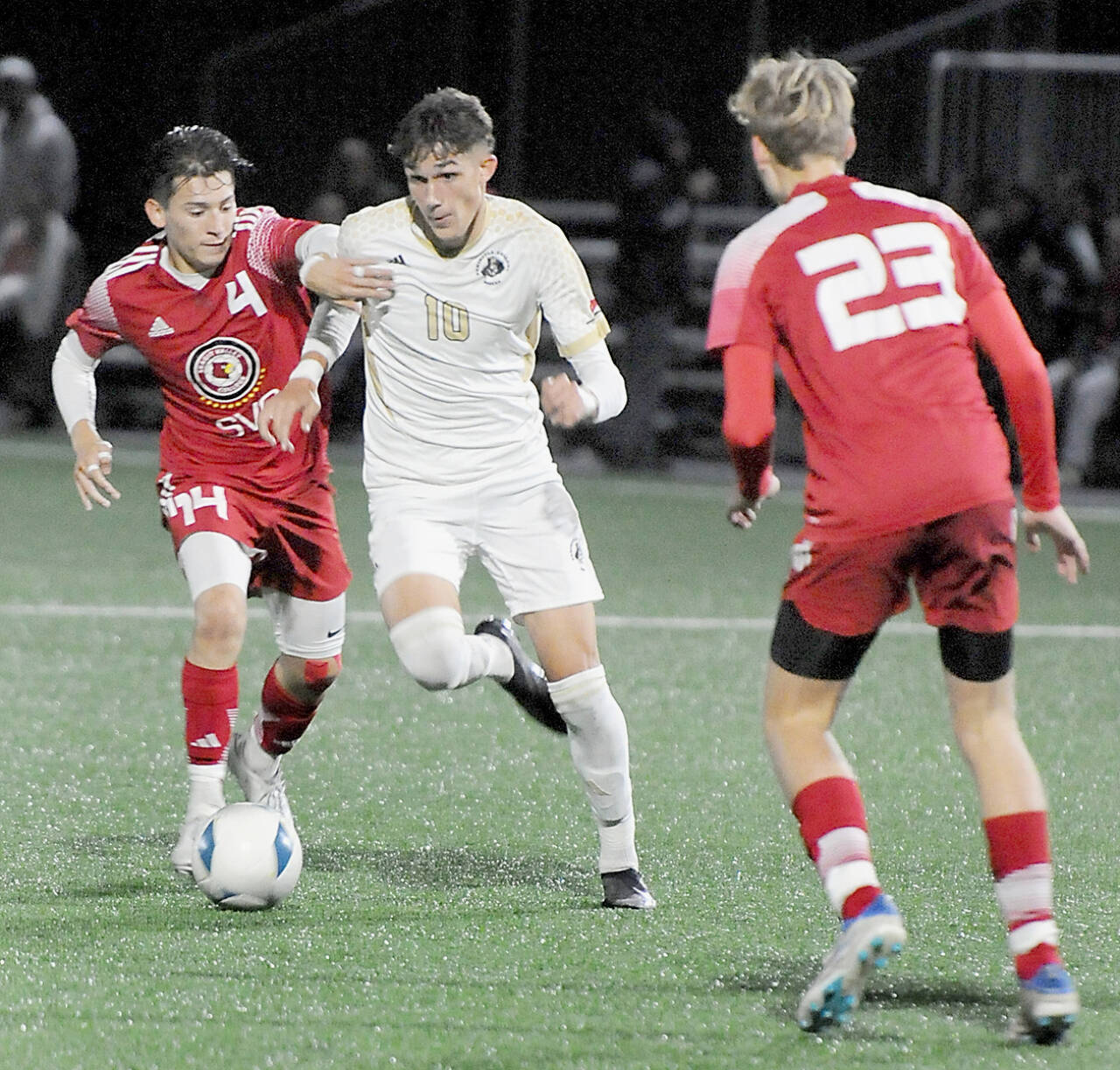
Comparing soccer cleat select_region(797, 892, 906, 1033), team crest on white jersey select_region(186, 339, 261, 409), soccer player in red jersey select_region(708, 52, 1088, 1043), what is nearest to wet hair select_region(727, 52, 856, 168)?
soccer player in red jersey select_region(708, 52, 1088, 1043)

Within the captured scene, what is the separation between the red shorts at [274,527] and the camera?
16.8 feet

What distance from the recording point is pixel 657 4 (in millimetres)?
16141

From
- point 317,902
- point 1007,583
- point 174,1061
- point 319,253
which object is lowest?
point 317,902

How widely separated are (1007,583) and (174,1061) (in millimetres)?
1736

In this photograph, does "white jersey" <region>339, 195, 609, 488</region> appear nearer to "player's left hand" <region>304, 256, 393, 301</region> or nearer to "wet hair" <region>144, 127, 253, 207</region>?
"player's left hand" <region>304, 256, 393, 301</region>

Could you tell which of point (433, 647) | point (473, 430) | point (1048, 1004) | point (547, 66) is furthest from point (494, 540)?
point (547, 66)

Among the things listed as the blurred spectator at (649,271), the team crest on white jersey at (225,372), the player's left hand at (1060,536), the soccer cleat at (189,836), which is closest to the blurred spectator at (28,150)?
the blurred spectator at (649,271)

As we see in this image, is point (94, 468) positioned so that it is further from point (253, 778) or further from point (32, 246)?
point (32, 246)

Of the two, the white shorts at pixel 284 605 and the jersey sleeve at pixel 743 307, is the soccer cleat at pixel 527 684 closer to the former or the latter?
the white shorts at pixel 284 605

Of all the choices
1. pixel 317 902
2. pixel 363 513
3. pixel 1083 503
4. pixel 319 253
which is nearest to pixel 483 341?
pixel 319 253

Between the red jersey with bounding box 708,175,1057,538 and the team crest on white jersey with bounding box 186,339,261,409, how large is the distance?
183 centimetres

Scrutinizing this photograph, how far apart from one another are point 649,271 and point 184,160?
8.69 metres

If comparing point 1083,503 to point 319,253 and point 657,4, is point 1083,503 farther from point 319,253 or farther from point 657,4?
point 319,253

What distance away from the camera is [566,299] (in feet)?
15.6
